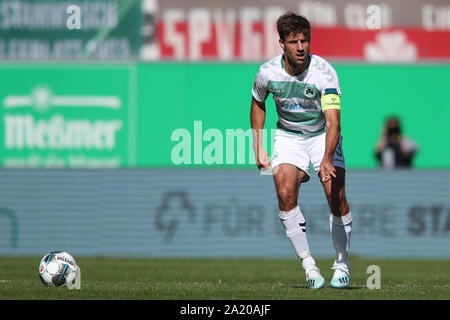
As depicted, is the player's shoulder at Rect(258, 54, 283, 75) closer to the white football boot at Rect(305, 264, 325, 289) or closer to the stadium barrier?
the white football boot at Rect(305, 264, 325, 289)

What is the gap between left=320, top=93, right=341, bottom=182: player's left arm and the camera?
28.4 ft

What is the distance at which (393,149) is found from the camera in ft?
62.9

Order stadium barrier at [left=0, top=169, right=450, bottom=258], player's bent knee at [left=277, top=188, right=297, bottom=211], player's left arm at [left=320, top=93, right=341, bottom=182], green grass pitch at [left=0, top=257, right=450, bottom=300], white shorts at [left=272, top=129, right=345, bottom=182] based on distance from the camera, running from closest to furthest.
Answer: green grass pitch at [left=0, top=257, right=450, bottom=300] → player's left arm at [left=320, top=93, right=341, bottom=182] → player's bent knee at [left=277, top=188, right=297, bottom=211] → white shorts at [left=272, top=129, right=345, bottom=182] → stadium barrier at [left=0, top=169, right=450, bottom=258]

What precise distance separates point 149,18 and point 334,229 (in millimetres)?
11456

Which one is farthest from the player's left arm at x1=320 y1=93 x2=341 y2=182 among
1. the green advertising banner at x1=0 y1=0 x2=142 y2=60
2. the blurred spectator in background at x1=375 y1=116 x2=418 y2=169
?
the green advertising banner at x1=0 y1=0 x2=142 y2=60

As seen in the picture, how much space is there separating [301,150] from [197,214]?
7.38 metres

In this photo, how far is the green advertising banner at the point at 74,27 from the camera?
19.8 metres

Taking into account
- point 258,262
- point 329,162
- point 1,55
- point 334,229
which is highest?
point 1,55

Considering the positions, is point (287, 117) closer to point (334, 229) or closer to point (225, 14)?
point (334, 229)

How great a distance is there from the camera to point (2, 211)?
53.3ft

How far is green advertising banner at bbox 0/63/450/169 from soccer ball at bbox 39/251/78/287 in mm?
10641

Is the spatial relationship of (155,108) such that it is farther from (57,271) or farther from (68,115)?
(57,271)
